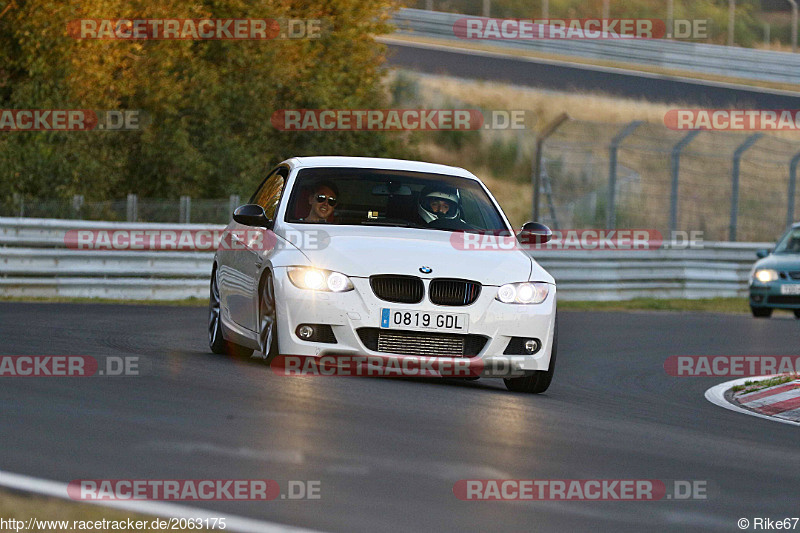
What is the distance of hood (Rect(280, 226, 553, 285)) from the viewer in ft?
33.2

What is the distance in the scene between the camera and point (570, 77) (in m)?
51.0

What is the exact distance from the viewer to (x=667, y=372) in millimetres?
14016

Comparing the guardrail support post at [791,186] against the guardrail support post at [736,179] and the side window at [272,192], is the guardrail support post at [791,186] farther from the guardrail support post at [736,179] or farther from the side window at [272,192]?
the side window at [272,192]

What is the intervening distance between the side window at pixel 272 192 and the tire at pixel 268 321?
933mm

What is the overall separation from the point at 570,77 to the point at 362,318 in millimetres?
41841

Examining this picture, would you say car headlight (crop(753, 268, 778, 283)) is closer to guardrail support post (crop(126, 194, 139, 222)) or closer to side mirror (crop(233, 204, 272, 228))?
guardrail support post (crop(126, 194, 139, 222))

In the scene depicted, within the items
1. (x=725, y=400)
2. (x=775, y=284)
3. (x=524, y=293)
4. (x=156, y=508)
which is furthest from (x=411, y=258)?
(x=775, y=284)

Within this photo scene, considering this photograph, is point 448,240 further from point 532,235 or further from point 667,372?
point 667,372

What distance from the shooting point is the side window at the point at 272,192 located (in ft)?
38.4

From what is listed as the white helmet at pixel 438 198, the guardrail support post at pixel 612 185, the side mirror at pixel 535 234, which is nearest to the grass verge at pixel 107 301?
the guardrail support post at pixel 612 185

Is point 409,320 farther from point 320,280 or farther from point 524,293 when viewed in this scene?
point 524,293

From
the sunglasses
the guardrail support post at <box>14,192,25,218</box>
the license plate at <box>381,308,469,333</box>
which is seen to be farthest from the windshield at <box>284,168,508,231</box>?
the guardrail support post at <box>14,192,25,218</box>

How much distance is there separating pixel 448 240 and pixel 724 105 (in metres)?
40.5

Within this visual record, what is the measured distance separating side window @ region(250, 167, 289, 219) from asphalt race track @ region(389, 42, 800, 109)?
3797cm
